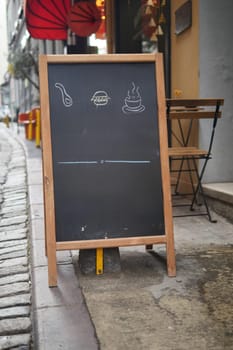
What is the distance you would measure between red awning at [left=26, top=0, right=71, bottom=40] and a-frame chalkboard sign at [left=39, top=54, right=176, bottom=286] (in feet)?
23.7

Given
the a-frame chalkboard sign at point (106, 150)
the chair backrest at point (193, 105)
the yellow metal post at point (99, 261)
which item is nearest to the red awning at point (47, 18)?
the chair backrest at point (193, 105)

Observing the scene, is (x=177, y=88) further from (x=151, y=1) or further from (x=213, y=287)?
(x=213, y=287)

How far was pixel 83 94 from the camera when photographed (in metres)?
3.63

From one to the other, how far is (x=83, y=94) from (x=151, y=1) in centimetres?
355

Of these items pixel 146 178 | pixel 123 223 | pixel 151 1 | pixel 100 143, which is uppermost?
pixel 151 1

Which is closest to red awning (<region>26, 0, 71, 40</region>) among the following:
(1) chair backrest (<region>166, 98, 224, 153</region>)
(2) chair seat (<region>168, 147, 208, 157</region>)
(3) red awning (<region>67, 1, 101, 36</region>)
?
(3) red awning (<region>67, 1, 101, 36</region>)

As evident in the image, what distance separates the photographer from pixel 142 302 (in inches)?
125

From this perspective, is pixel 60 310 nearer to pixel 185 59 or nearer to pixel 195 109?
pixel 195 109

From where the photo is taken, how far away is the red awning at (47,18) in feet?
33.7

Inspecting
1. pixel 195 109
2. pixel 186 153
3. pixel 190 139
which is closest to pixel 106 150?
pixel 186 153

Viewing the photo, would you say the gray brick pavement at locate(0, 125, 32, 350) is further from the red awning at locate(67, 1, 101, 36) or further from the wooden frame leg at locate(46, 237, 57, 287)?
the red awning at locate(67, 1, 101, 36)

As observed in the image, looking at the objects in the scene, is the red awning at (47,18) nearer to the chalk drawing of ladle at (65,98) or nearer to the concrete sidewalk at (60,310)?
the concrete sidewalk at (60,310)

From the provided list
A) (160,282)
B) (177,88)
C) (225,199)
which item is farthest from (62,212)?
(177,88)

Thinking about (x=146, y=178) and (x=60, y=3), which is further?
(x=60, y=3)
